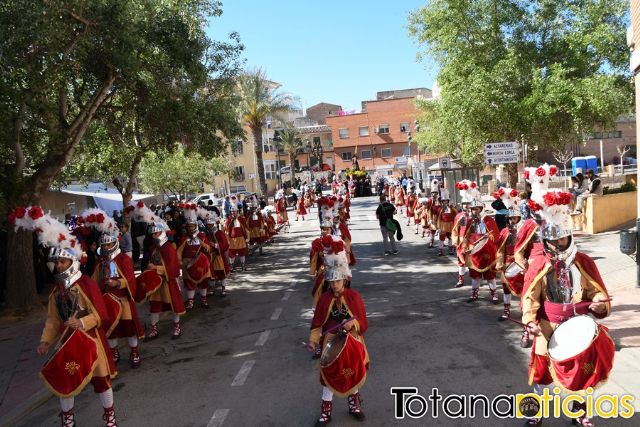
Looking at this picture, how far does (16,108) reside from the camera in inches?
417

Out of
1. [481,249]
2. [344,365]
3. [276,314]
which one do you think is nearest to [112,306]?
[344,365]

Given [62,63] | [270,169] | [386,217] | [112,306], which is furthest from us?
[270,169]

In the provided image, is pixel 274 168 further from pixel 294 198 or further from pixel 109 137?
pixel 109 137

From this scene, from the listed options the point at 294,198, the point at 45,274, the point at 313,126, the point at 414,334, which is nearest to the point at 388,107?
the point at 313,126

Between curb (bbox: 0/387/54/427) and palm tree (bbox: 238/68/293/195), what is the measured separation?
29.0 metres

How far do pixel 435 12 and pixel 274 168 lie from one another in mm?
53810

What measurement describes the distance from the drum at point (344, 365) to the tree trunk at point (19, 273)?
350 inches

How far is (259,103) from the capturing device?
37.1 meters

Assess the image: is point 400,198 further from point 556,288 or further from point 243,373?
point 556,288

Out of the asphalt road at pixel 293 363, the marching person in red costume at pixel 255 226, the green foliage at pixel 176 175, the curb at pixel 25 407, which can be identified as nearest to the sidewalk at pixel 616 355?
the curb at pixel 25 407

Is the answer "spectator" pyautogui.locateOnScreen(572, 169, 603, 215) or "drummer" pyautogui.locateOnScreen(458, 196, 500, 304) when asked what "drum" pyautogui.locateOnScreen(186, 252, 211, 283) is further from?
"spectator" pyautogui.locateOnScreen(572, 169, 603, 215)

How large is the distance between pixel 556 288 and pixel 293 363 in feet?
12.8

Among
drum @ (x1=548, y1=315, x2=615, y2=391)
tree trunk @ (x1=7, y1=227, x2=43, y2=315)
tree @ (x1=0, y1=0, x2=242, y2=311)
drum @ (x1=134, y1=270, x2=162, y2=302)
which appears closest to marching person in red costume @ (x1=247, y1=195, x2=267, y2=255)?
tree @ (x1=0, y1=0, x2=242, y2=311)

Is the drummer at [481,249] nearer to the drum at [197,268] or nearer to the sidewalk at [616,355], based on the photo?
the sidewalk at [616,355]
